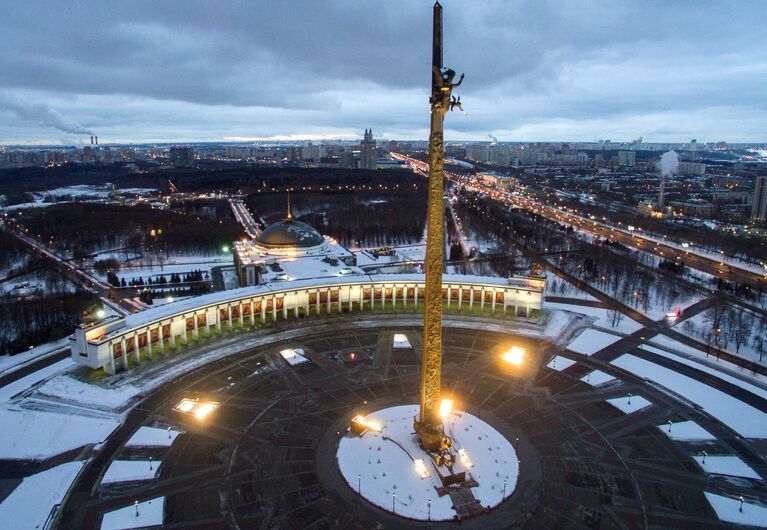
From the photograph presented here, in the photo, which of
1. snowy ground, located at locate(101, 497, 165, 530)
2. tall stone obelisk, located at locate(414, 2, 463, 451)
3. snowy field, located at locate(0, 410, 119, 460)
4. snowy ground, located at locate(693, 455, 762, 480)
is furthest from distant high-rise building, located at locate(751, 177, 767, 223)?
snowy field, located at locate(0, 410, 119, 460)

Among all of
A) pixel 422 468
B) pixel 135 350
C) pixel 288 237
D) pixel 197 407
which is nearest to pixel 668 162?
pixel 288 237

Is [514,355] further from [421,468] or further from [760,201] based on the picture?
[760,201]

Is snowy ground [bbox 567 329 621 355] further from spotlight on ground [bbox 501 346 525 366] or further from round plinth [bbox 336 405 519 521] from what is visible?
round plinth [bbox 336 405 519 521]

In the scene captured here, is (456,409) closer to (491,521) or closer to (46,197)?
(491,521)

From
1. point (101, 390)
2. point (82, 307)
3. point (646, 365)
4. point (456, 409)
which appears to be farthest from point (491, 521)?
point (82, 307)

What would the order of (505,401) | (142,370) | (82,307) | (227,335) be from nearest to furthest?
(505,401)
(142,370)
(227,335)
(82,307)

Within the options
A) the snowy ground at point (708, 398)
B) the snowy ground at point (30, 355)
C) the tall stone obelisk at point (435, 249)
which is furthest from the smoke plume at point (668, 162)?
the snowy ground at point (30, 355)
